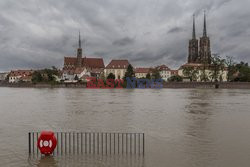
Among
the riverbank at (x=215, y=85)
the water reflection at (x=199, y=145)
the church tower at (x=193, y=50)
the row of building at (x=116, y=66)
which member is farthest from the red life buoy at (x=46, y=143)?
the church tower at (x=193, y=50)

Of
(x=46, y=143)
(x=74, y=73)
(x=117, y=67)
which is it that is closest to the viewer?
(x=46, y=143)

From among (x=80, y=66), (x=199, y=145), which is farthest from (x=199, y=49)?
(x=199, y=145)

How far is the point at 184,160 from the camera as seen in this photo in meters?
10.7

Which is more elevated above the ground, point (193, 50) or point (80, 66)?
point (193, 50)

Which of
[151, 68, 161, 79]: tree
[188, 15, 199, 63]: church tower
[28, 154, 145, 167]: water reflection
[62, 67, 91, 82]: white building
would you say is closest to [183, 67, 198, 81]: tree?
[151, 68, 161, 79]: tree

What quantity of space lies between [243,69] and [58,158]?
12862 centimetres

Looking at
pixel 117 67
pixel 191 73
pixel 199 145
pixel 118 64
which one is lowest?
pixel 199 145

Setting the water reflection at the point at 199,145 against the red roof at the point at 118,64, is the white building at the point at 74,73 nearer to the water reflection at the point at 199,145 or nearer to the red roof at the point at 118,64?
the red roof at the point at 118,64

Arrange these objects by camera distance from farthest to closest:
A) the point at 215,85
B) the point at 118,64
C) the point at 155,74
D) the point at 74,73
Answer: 1. the point at 118,64
2. the point at 74,73
3. the point at 155,74
4. the point at 215,85

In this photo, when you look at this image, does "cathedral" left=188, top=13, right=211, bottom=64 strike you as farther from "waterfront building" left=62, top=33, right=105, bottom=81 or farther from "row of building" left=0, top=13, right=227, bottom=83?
"waterfront building" left=62, top=33, right=105, bottom=81

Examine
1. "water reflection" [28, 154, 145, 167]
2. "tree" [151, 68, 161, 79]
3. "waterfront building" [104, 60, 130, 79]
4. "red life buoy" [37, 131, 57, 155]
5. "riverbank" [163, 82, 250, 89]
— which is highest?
"waterfront building" [104, 60, 130, 79]

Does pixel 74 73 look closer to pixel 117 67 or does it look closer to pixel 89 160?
pixel 117 67

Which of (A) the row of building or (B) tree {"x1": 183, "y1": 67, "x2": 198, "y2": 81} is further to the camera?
(A) the row of building

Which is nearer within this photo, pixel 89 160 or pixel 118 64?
pixel 89 160
